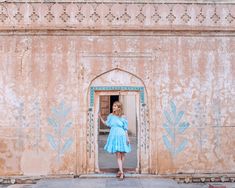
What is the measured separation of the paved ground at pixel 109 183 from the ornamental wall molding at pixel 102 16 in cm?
306

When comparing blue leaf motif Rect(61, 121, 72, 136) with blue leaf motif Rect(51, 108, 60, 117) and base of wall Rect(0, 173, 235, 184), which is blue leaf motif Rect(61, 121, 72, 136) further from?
base of wall Rect(0, 173, 235, 184)

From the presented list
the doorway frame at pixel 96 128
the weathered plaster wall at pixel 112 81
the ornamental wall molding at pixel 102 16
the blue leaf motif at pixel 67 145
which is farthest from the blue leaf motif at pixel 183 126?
the blue leaf motif at pixel 67 145

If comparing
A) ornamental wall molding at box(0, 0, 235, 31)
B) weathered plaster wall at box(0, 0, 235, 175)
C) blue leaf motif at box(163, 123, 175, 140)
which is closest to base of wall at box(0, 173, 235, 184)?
weathered plaster wall at box(0, 0, 235, 175)

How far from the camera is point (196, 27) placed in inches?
284

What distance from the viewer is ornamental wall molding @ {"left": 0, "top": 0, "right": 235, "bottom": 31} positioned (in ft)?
23.4

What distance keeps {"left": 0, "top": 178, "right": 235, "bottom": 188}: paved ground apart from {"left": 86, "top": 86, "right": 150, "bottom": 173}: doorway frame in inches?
14.4

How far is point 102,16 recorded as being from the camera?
7.16 meters

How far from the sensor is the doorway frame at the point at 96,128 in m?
7.12

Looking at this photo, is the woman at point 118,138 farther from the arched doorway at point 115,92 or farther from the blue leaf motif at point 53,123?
the blue leaf motif at point 53,123

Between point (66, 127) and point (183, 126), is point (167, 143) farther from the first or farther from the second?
point (66, 127)

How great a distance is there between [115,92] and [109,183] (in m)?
1.84

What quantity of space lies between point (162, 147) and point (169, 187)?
37.1 inches

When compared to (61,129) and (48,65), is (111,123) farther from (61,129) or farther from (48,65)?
(48,65)

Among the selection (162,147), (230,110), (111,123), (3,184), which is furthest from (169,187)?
(3,184)
